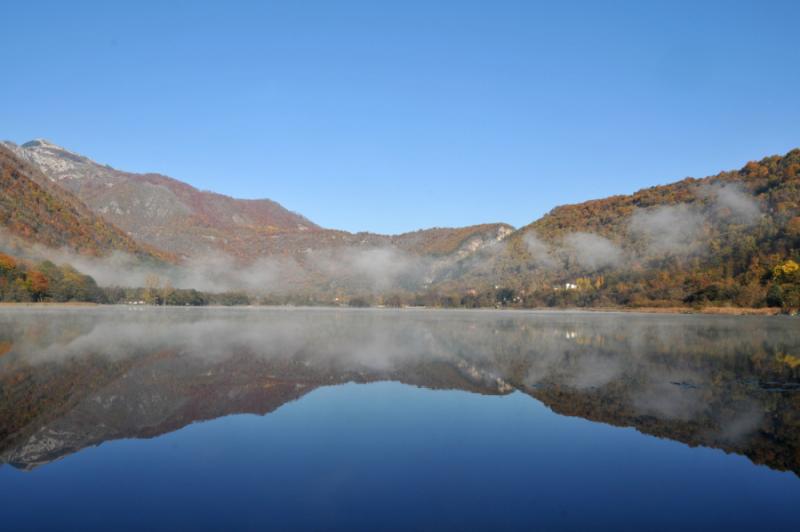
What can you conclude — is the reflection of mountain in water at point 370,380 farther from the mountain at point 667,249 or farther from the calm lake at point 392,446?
the mountain at point 667,249

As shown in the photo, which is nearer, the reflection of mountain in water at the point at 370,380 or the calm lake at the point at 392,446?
the calm lake at the point at 392,446

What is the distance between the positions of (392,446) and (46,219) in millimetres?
163619

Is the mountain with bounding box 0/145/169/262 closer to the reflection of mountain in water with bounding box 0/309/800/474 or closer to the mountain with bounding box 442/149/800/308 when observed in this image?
the mountain with bounding box 442/149/800/308

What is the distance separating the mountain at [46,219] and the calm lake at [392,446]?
125 meters

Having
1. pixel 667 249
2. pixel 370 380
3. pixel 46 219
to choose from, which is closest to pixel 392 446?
pixel 370 380

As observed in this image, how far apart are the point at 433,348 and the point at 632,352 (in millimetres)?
9076

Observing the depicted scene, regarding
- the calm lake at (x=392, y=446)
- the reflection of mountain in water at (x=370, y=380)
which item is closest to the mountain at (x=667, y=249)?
the reflection of mountain in water at (x=370, y=380)

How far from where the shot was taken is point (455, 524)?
22.1 feet

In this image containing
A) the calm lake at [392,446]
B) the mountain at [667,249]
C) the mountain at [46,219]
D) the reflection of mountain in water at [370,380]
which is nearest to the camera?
the calm lake at [392,446]

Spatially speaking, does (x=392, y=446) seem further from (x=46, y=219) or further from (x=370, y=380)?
(x=46, y=219)

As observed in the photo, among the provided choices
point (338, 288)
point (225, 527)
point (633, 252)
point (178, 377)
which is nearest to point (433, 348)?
point (178, 377)

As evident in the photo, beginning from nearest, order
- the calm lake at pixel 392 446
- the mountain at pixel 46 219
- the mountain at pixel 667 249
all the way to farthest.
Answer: the calm lake at pixel 392 446, the mountain at pixel 667 249, the mountain at pixel 46 219

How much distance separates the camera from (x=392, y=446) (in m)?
10.2

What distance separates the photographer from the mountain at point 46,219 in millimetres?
131888
